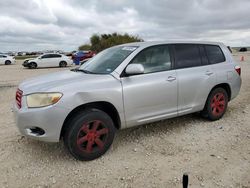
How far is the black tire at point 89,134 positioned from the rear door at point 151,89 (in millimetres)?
416

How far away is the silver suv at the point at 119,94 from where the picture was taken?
352 cm

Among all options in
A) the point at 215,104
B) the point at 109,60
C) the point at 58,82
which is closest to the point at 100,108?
the point at 58,82

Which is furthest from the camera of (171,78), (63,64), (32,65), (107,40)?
(107,40)

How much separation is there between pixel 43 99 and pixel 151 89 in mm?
1687

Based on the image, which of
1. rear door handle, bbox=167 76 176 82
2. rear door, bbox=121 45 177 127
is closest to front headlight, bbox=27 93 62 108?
rear door, bbox=121 45 177 127

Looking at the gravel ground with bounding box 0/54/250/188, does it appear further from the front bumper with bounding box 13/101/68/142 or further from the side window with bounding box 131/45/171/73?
the side window with bounding box 131/45/171/73

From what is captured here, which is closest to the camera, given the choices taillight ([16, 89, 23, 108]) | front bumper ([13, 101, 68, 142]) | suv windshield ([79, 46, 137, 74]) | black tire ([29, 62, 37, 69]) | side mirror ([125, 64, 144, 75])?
front bumper ([13, 101, 68, 142])

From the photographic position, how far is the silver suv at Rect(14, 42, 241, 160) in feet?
11.5

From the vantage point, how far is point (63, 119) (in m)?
3.50

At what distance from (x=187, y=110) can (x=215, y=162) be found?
4.38 ft

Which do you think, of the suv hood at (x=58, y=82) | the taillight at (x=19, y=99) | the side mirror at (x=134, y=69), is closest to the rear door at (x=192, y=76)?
the side mirror at (x=134, y=69)

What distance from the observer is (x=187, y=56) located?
491 cm

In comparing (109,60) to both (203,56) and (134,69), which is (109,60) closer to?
(134,69)

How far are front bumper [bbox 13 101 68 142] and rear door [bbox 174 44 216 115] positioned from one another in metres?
2.19
